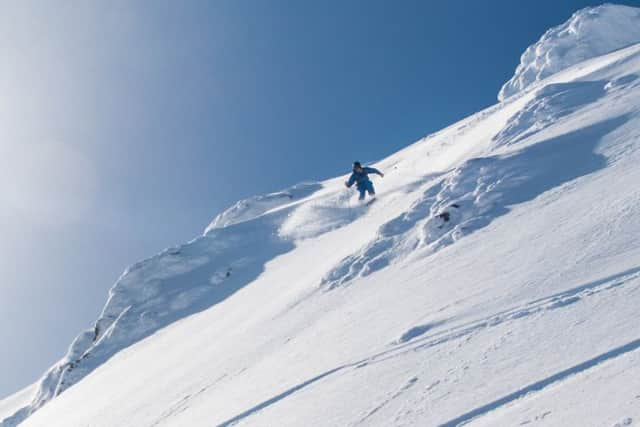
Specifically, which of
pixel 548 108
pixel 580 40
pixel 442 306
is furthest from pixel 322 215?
pixel 580 40

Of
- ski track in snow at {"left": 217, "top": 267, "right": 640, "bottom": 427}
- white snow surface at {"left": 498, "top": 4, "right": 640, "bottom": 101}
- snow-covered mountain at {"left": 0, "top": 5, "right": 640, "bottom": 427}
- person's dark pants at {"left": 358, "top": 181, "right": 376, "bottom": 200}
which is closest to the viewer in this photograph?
snow-covered mountain at {"left": 0, "top": 5, "right": 640, "bottom": 427}

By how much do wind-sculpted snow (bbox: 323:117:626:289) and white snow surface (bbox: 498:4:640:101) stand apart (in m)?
76.4

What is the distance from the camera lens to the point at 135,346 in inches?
904

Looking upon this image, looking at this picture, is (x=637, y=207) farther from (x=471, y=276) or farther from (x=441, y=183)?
(x=441, y=183)

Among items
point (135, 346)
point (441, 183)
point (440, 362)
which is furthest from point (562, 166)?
point (135, 346)

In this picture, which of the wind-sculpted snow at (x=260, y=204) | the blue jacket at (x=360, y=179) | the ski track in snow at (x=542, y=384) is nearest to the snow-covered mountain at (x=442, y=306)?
the ski track in snow at (x=542, y=384)

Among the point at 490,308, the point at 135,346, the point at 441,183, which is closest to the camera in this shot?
the point at 490,308

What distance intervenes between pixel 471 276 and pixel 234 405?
460 cm

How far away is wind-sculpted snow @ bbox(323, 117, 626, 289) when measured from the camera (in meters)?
13.6

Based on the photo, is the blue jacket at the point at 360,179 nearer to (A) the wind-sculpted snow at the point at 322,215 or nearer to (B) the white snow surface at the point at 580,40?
(A) the wind-sculpted snow at the point at 322,215

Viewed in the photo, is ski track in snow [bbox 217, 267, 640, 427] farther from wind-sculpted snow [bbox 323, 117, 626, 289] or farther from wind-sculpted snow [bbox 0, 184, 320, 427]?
wind-sculpted snow [bbox 0, 184, 320, 427]

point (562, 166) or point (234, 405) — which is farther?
point (562, 166)

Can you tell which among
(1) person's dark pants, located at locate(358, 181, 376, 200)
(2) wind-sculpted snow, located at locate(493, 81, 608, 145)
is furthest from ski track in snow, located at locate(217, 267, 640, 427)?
(1) person's dark pants, located at locate(358, 181, 376, 200)

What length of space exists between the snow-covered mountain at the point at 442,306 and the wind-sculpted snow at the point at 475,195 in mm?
65
